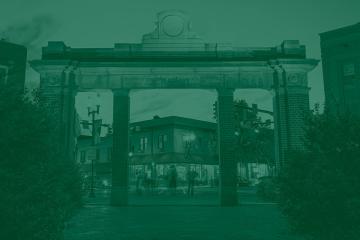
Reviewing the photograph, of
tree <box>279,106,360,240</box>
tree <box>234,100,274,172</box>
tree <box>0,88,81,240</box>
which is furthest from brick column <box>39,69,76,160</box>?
tree <box>234,100,274,172</box>

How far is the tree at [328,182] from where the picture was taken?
19.4ft

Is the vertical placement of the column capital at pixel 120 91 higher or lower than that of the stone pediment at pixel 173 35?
lower

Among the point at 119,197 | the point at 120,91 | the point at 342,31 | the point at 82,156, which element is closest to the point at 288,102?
the point at 120,91

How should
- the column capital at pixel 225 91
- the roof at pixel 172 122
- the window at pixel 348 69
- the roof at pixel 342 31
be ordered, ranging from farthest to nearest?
the roof at pixel 172 122
the roof at pixel 342 31
the window at pixel 348 69
the column capital at pixel 225 91

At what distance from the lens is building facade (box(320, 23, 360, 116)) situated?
30098 mm

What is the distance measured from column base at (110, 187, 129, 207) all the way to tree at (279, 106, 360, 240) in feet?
42.5

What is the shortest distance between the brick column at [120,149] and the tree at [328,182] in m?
13.0

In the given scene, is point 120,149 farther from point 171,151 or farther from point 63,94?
point 171,151

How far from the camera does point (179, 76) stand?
19.1 meters

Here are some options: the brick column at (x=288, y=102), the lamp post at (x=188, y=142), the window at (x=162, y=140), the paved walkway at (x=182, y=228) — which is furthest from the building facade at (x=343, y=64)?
the window at (x=162, y=140)

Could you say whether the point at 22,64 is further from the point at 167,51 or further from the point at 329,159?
the point at 329,159

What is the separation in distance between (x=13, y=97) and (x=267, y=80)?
15105 millimetres

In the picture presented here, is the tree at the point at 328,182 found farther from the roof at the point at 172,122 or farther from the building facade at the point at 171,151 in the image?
the roof at the point at 172,122

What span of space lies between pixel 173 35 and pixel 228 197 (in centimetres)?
874
